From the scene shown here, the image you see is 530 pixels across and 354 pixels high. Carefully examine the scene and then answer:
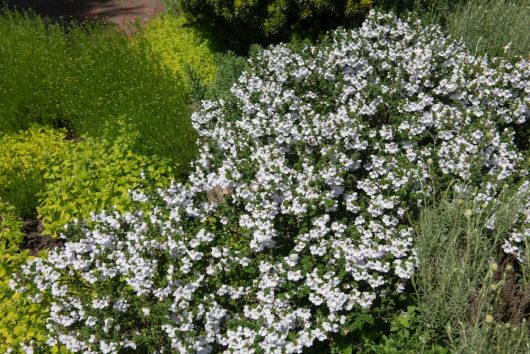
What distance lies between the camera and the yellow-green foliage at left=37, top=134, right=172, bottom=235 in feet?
12.4

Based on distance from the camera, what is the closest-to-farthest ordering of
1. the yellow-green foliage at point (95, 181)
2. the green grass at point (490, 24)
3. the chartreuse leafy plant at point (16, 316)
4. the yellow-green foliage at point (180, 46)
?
1. the chartreuse leafy plant at point (16, 316)
2. the yellow-green foliage at point (95, 181)
3. the green grass at point (490, 24)
4. the yellow-green foliage at point (180, 46)

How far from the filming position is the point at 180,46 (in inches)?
236

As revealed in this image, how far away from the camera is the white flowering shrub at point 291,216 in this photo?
9.00 ft

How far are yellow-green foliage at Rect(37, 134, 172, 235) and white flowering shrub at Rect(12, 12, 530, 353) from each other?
52 centimetres

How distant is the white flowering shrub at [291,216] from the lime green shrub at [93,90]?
1.74 feet

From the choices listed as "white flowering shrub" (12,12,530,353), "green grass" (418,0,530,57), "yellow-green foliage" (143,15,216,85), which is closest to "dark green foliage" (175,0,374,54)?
"yellow-green foliage" (143,15,216,85)

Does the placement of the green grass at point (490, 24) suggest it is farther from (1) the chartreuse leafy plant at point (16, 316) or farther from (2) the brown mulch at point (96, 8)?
(2) the brown mulch at point (96, 8)

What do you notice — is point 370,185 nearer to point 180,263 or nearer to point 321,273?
point 321,273

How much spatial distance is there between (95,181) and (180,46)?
2.73 meters

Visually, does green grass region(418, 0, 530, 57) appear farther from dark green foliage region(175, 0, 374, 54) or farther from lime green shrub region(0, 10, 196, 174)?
lime green shrub region(0, 10, 196, 174)

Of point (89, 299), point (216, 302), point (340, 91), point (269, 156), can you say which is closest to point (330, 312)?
point (216, 302)

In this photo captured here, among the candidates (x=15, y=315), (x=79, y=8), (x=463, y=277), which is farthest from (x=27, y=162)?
(x=79, y=8)

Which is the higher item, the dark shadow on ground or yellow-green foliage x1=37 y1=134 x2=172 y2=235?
the dark shadow on ground

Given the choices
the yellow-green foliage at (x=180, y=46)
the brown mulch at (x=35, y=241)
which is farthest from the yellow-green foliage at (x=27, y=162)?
the yellow-green foliage at (x=180, y=46)
